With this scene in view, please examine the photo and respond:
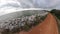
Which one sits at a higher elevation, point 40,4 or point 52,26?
point 40,4

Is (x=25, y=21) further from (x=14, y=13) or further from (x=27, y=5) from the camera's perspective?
(x=27, y=5)

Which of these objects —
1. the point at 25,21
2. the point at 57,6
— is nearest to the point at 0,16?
the point at 25,21

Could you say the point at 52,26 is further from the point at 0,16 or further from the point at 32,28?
the point at 0,16

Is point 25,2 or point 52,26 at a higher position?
point 25,2

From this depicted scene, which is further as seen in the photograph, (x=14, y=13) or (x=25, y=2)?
(x=25, y=2)

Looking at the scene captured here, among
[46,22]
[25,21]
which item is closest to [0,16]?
[25,21]

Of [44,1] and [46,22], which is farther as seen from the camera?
[44,1]
